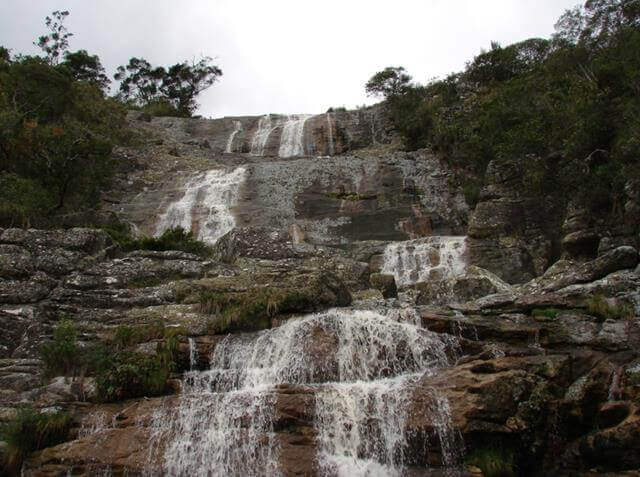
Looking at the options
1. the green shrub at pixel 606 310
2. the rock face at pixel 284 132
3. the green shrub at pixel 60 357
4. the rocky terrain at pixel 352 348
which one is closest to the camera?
the rocky terrain at pixel 352 348

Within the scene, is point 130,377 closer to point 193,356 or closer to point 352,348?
point 193,356

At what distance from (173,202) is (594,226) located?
1989cm

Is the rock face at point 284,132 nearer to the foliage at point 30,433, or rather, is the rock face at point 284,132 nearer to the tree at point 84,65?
the tree at point 84,65

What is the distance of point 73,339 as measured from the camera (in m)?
13.1

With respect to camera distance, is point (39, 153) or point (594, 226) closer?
point (594, 226)

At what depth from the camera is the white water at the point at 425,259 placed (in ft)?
71.7

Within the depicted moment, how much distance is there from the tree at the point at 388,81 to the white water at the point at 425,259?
24653 mm

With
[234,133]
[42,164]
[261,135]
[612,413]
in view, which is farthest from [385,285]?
[234,133]

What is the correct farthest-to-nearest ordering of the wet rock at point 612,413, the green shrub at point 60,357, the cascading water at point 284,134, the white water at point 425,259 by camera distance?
1. the cascading water at point 284,134
2. the white water at point 425,259
3. the green shrub at point 60,357
4. the wet rock at point 612,413

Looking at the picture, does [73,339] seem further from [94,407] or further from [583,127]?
[583,127]

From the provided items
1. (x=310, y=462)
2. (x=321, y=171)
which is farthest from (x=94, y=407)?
(x=321, y=171)

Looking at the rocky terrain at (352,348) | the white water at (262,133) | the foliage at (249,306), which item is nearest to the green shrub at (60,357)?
the rocky terrain at (352,348)

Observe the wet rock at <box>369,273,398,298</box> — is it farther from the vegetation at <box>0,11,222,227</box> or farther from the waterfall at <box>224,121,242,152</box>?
the waterfall at <box>224,121,242,152</box>

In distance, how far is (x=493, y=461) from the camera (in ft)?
31.7
